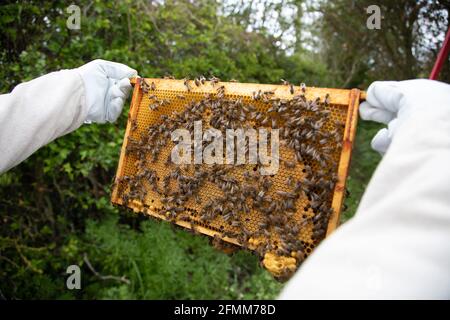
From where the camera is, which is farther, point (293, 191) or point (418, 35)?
point (418, 35)

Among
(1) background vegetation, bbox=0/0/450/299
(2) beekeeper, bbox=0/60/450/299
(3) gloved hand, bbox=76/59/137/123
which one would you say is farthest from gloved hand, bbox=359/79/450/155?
(1) background vegetation, bbox=0/0/450/299

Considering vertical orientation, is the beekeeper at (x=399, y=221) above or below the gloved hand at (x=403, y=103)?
below

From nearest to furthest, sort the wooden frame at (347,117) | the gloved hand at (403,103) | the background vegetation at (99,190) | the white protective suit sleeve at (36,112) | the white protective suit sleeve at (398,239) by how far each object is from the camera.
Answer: the white protective suit sleeve at (398,239) < the gloved hand at (403,103) < the wooden frame at (347,117) < the white protective suit sleeve at (36,112) < the background vegetation at (99,190)

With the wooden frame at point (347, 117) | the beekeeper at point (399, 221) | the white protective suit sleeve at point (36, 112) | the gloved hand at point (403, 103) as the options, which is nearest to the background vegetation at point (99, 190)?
the white protective suit sleeve at point (36, 112)

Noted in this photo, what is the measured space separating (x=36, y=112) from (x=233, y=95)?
1.74 m

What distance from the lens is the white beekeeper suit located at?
9.72 feet

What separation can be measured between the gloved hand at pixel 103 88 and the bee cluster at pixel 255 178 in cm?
32

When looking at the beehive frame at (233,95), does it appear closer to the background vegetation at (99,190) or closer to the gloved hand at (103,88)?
the gloved hand at (103,88)

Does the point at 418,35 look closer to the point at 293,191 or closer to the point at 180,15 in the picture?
the point at 180,15

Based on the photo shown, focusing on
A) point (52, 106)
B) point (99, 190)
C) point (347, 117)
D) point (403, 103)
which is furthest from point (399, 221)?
point (99, 190)

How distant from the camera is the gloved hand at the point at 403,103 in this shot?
1.84 m

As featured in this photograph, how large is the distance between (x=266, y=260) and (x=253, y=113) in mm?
1148
